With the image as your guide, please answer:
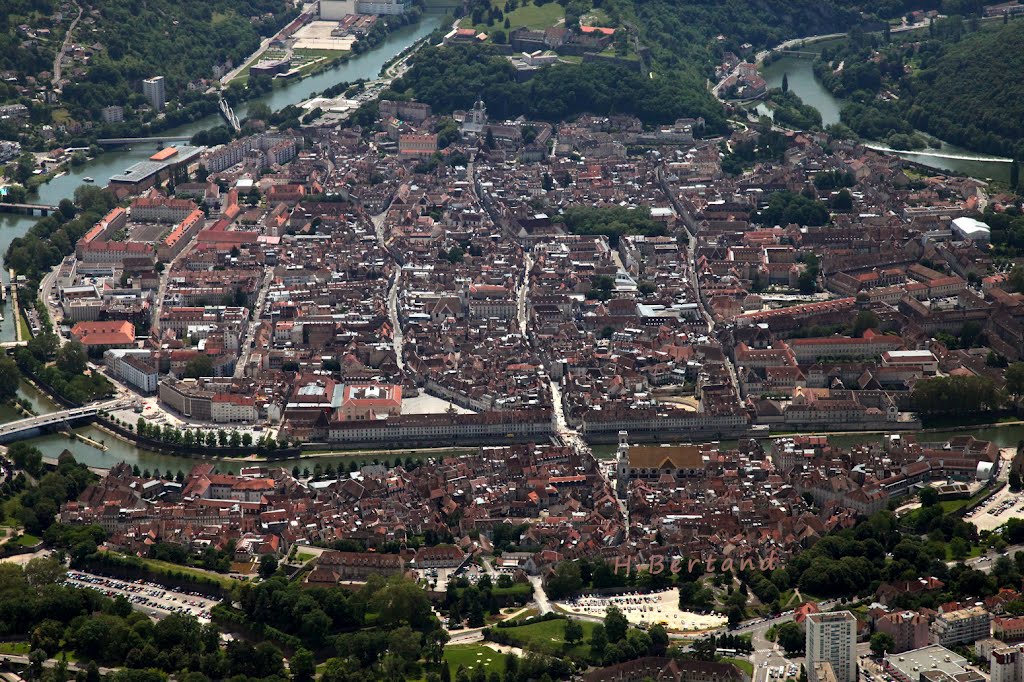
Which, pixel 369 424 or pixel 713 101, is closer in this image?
pixel 369 424

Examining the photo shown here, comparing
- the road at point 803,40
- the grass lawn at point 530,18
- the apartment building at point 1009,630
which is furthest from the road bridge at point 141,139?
the apartment building at point 1009,630

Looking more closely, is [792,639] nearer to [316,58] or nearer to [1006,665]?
[1006,665]

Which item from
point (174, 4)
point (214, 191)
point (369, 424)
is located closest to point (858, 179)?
point (214, 191)

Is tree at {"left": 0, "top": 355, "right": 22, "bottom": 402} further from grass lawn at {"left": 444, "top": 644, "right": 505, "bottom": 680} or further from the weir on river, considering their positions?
the weir on river

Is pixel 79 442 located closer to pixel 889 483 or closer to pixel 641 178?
pixel 889 483

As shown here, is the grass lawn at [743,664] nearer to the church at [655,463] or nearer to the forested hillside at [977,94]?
the church at [655,463]

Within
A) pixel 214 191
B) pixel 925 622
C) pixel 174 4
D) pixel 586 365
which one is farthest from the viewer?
pixel 174 4

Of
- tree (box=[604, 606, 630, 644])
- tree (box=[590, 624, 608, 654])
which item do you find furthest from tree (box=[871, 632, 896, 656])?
tree (box=[590, 624, 608, 654])
